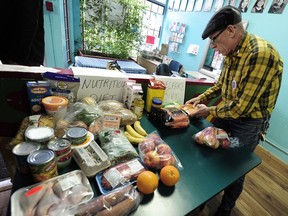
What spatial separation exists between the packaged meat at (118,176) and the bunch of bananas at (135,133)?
0.55 feet

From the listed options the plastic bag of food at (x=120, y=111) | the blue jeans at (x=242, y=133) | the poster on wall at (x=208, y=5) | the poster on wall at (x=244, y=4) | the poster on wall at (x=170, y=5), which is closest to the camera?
the plastic bag of food at (x=120, y=111)

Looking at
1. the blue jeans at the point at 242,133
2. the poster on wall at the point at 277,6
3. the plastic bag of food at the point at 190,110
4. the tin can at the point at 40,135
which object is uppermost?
the poster on wall at the point at 277,6

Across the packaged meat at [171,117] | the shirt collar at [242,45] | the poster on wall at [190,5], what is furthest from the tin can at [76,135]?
the poster on wall at [190,5]

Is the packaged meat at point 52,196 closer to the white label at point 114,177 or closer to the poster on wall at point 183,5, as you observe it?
the white label at point 114,177

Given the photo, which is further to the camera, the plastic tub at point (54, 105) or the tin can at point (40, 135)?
the plastic tub at point (54, 105)

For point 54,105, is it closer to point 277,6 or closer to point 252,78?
point 252,78

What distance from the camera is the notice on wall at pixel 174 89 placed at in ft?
3.94

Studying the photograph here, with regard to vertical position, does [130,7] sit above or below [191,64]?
above

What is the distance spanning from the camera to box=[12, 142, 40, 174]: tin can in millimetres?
490

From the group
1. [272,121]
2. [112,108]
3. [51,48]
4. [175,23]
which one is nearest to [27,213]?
[112,108]

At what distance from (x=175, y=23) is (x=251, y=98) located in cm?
394

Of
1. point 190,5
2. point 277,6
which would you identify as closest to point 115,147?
point 277,6

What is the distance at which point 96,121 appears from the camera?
784 mm

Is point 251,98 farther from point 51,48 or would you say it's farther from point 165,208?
point 51,48
